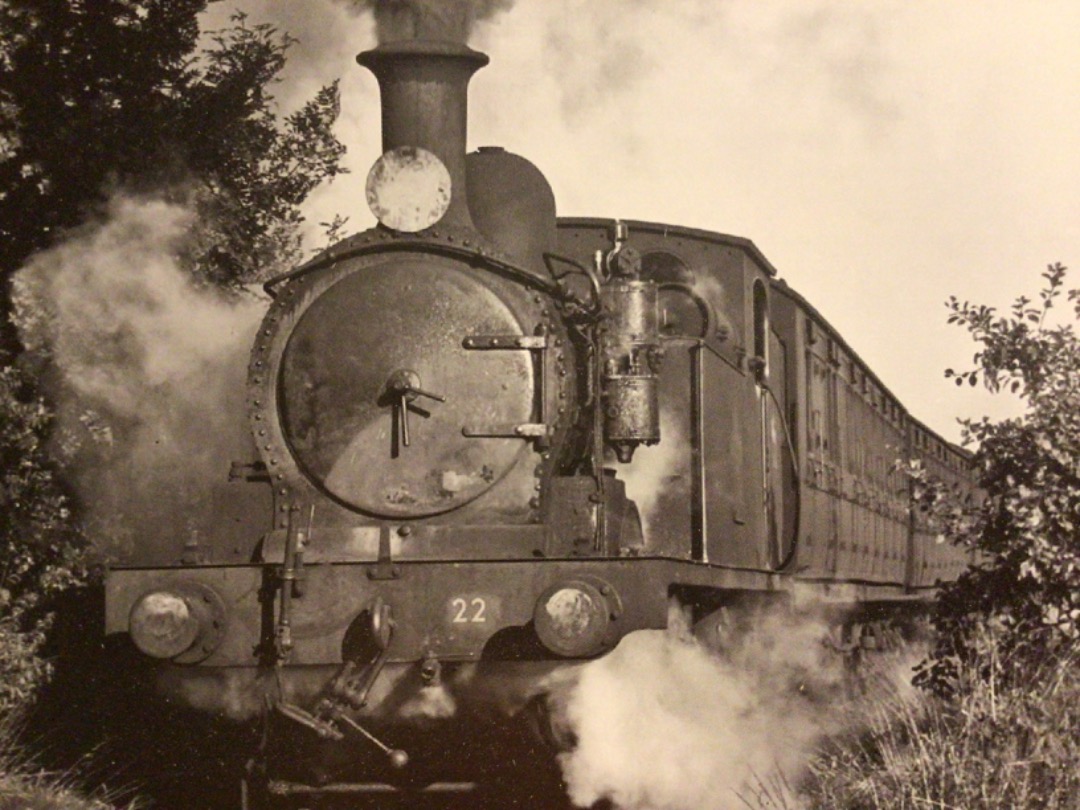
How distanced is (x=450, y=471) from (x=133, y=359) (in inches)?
113

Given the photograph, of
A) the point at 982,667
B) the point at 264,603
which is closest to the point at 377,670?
the point at 264,603

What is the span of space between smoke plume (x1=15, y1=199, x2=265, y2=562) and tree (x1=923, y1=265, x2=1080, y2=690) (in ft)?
11.5

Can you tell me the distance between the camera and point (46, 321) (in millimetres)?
8164

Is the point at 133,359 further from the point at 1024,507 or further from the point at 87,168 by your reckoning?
the point at 1024,507

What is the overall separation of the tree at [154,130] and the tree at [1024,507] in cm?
435

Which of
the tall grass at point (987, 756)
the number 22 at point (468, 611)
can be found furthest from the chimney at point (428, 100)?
the tall grass at point (987, 756)

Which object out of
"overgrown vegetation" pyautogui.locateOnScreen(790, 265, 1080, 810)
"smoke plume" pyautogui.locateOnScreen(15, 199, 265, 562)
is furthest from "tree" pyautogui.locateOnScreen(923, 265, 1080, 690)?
"smoke plume" pyautogui.locateOnScreen(15, 199, 265, 562)

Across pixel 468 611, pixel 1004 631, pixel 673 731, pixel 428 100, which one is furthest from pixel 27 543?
pixel 1004 631

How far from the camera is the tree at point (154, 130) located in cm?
830

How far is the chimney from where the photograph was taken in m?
6.53

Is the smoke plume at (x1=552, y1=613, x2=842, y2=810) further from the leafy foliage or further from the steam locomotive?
the leafy foliage

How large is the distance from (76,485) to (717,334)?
368cm

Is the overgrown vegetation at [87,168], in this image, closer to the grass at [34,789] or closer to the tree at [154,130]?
the tree at [154,130]

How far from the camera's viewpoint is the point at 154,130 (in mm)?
8734
